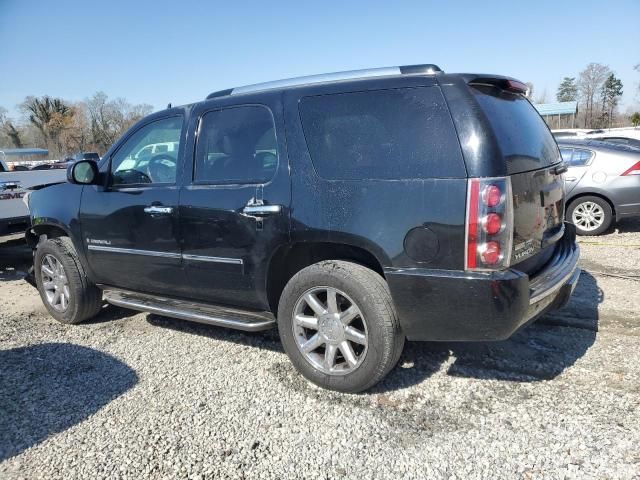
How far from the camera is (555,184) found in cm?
337

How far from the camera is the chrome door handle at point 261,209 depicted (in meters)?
3.28

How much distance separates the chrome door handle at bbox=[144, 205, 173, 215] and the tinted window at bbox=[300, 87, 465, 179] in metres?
1.28

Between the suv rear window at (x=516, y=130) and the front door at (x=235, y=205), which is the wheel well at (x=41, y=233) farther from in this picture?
the suv rear window at (x=516, y=130)

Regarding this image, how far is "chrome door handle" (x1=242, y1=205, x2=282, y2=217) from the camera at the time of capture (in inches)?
129

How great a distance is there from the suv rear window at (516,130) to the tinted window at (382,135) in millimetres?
279

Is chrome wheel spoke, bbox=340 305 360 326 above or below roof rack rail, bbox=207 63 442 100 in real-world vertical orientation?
below

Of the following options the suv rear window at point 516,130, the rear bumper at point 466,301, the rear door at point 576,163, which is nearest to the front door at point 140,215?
the rear bumper at point 466,301

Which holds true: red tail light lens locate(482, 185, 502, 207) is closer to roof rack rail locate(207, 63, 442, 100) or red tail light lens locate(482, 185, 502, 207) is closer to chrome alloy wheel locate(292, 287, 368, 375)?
roof rack rail locate(207, 63, 442, 100)

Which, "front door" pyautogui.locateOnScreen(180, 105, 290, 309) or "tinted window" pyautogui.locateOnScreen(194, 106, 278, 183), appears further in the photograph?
"tinted window" pyautogui.locateOnScreen(194, 106, 278, 183)

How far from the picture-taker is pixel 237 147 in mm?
3639

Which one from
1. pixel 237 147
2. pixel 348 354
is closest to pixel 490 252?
pixel 348 354

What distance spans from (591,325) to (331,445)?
2.68 meters

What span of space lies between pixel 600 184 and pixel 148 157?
6874 mm

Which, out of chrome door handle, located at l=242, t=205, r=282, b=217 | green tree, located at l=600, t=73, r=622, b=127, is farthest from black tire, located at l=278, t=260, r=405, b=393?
green tree, located at l=600, t=73, r=622, b=127
